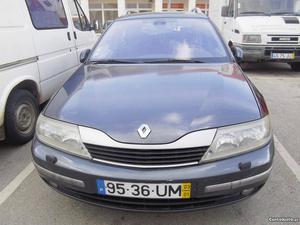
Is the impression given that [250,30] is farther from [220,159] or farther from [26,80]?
[220,159]

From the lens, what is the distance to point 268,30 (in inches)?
274

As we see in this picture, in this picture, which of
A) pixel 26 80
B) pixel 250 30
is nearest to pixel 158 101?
pixel 26 80

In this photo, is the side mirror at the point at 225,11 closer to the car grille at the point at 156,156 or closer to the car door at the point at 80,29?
the car door at the point at 80,29

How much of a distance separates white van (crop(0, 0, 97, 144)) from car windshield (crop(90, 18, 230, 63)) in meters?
0.89

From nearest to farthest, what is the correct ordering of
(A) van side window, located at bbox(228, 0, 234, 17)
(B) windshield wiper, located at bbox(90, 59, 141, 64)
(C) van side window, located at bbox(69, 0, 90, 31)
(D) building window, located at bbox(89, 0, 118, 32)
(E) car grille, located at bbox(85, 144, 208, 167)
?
(E) car grille, located at bbox(85, 144, 208, 167) < (B) windshield wiper, located at bbox(90, 59, 141, 64) < (C) van side window, located at bbox(69, 0, 90, 31) < (A) van side window, located at bbox(228, 0, 234, 17) < (D) building window, located at bbox(89, 0, 118, 32)

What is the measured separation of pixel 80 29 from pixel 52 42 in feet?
4.31

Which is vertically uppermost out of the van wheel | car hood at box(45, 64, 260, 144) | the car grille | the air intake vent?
the air intake vent

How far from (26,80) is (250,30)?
5404mm

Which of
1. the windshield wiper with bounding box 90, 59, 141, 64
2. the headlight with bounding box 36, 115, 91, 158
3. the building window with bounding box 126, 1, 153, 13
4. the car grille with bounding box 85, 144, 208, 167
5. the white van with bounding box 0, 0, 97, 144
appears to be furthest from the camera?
the building window with bounding box 126, 1, 153, 13

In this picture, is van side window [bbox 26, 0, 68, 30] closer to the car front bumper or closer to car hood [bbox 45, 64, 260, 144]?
car hood [bbox 45, 64, 260, 144]

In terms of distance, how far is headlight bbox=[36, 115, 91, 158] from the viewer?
195 cm

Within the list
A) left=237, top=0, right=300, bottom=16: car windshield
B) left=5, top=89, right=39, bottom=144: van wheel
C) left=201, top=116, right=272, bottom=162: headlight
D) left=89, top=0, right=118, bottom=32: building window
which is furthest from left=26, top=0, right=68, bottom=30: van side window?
left=89, top=0, right=118, bottom=32: building window

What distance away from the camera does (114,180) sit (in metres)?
1.84

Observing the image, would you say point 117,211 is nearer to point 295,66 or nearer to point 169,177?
point 169,177
